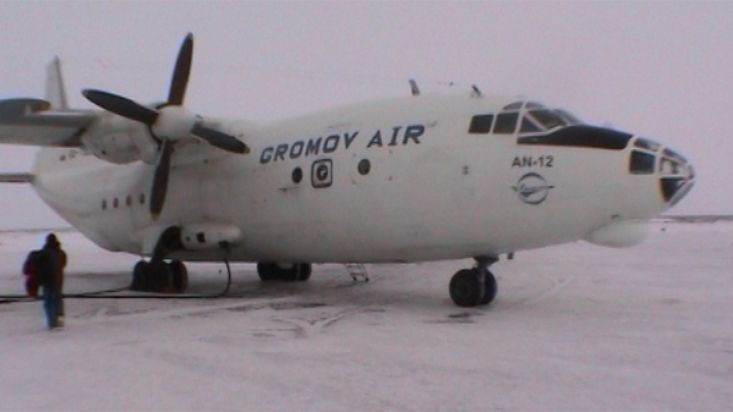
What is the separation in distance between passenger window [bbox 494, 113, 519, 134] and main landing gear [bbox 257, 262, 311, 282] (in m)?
7.79

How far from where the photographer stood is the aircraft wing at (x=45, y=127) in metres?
14.6

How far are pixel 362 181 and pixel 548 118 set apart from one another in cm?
338

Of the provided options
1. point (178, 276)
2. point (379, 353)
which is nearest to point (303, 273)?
point (178, 276)

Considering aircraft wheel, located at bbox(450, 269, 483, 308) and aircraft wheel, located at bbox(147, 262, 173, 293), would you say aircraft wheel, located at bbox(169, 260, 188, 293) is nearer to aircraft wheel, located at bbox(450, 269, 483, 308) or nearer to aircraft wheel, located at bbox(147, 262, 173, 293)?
aircraft wheel, located at bbox(147, 262, 173, 293)

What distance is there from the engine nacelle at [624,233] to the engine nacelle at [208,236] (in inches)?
296

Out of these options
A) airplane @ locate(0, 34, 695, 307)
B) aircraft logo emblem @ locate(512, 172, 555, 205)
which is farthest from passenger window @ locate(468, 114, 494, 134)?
aircraft logo emblem @ locate(512, 172, 555, 205)

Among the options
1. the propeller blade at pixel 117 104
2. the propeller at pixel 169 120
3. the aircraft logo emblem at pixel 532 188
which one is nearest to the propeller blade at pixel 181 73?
the propeller at pixel 169 120

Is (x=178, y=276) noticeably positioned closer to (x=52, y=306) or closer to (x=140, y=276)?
(x=140, y=276)

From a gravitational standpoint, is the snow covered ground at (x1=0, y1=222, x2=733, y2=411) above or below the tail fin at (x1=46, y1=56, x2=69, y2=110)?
below

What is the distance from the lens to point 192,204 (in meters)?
15.7

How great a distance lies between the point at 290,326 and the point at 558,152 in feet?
15.7

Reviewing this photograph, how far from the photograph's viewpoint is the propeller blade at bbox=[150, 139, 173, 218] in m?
14.7

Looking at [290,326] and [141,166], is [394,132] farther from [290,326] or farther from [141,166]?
[141,166]

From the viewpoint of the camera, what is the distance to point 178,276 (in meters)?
16.1
